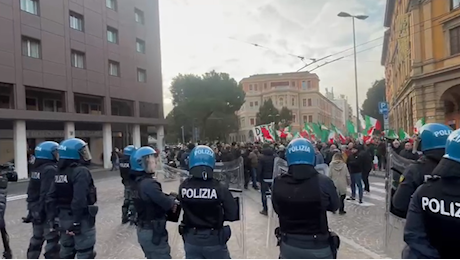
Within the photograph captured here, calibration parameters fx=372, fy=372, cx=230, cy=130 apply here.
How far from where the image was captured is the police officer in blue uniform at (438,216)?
7.68 ft

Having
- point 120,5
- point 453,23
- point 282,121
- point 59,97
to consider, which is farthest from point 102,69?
point 282,121

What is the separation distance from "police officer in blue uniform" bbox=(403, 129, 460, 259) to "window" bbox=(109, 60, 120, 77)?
30348 millimetres

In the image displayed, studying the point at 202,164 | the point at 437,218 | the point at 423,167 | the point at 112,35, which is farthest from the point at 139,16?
the point at 437,218

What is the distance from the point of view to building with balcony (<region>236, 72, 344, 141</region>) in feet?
270

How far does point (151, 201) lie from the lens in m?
3.84

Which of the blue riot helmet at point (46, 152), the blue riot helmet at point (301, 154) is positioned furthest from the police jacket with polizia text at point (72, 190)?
the blue riot helmet at point (301, 154)

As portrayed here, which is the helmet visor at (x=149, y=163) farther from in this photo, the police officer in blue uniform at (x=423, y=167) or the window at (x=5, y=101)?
the window at (x=5, y=101)

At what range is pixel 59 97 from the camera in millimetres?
28141

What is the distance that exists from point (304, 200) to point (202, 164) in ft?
3.48

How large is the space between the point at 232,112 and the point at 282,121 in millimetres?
14942

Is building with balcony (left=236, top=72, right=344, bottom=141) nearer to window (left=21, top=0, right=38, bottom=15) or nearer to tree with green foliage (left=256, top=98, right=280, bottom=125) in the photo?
tree with green foliage (left=256, top=98, right=280, bottom=125)

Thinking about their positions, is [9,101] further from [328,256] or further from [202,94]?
[202,94]

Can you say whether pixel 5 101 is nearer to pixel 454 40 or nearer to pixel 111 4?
pixel 111 4

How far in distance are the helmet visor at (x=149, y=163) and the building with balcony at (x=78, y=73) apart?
2105cm
